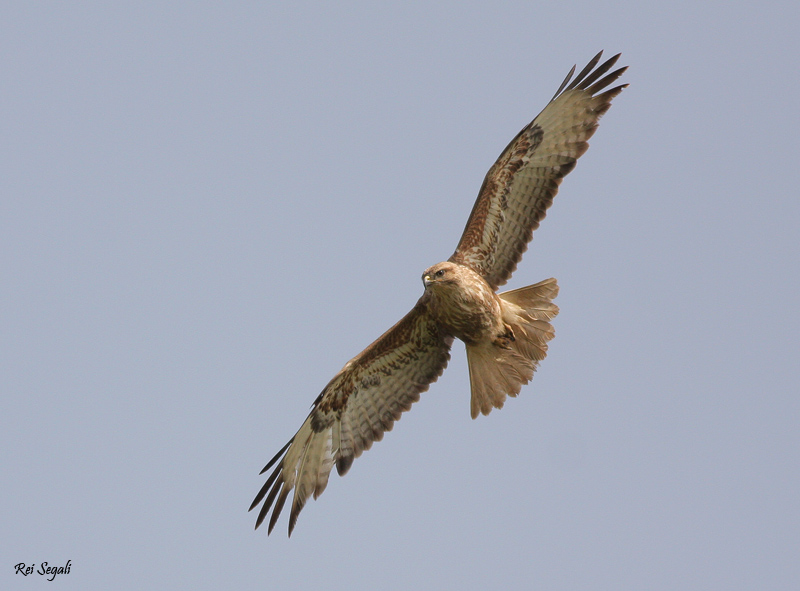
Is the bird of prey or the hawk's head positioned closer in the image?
the hawk's head

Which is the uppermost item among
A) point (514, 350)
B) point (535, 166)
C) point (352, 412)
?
point (535, 166)

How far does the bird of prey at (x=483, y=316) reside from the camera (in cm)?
1111

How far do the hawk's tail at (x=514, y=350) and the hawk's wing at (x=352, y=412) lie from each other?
2.13 ft

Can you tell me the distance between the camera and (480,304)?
1083 centimetres

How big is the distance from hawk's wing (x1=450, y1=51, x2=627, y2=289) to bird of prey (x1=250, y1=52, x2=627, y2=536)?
0.01m

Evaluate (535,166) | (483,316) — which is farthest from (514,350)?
(535,166)

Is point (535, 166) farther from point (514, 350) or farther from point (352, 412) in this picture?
point (352, 412)

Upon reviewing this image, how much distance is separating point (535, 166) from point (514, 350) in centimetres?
192

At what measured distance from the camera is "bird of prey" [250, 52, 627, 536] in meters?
11.1

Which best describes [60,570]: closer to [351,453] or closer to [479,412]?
[351,453]

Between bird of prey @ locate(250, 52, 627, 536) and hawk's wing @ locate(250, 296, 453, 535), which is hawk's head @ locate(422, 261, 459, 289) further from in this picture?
hawk's wing @ locate(250, 296, 453, 535)

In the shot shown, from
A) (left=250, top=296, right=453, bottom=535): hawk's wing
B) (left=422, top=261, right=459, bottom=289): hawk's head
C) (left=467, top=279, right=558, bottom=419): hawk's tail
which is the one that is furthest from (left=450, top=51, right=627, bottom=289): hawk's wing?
(left=250, top=296, right=453, bottom=535): hawk's wing

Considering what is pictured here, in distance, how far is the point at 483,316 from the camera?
10.9 m

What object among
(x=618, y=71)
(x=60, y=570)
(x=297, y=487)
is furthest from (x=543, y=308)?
(x=60, y=570)
